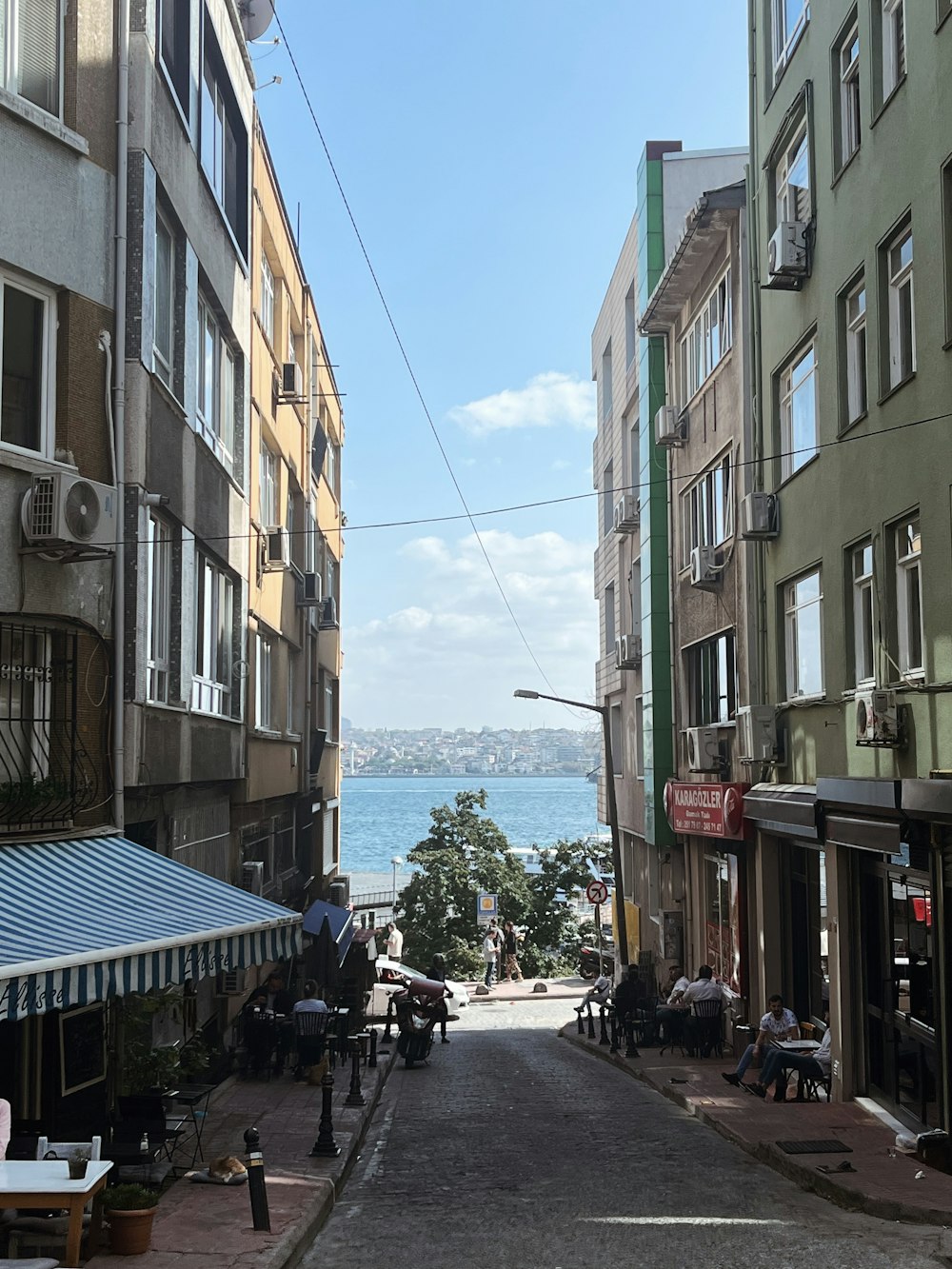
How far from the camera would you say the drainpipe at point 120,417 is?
12672mm

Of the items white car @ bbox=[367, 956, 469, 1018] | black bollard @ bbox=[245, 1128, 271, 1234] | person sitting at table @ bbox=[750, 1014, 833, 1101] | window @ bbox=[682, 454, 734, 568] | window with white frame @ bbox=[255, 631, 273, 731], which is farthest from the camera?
white car @ bbox=[367, 956, 469, 1018]

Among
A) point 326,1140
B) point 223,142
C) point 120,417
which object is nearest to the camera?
A: point 120,417

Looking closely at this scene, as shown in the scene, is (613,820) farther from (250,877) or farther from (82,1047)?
(82,1047)

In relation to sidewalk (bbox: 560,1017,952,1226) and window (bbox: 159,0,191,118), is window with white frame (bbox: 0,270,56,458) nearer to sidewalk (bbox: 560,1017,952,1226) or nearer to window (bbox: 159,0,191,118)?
window (bbox: 159,0,191,118)

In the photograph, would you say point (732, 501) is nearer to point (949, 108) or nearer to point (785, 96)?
point (785, 96)

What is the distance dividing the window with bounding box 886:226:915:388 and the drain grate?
26.1 ft

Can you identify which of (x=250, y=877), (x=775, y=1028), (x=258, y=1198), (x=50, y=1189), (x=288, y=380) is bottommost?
(x=775, y=1028)

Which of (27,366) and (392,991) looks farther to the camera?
(392,991)

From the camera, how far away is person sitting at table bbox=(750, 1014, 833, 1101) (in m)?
16.3

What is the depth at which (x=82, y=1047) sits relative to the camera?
40.6 feet

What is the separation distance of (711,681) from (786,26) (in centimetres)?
1127

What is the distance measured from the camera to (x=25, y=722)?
38.3ft

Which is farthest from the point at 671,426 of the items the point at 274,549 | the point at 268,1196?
the point at 268,1196

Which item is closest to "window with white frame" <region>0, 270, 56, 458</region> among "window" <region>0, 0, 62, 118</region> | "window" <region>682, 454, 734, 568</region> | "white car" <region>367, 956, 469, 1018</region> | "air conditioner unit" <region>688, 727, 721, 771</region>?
"window" <region>0, 0, 62, 118</region>
